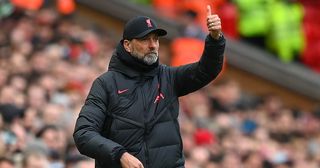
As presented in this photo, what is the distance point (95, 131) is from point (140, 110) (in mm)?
392

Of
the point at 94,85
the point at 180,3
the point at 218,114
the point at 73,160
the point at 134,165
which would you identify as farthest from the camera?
the point at 180,3

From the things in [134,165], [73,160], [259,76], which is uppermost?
[134,165]

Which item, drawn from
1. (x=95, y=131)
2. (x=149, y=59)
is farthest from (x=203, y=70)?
(x=95, y=131)

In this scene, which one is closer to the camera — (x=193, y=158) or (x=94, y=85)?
(x=94, y=85)

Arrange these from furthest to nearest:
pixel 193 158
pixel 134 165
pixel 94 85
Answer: pixel 193 158 < pixel 94 85 < pixel 134 165

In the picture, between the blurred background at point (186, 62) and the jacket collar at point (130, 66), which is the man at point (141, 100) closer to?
the jacket collar at point (130, 66)

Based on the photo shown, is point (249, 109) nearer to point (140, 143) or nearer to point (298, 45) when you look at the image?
point (298, 45)

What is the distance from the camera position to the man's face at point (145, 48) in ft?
28.2

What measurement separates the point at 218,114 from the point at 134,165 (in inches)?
307

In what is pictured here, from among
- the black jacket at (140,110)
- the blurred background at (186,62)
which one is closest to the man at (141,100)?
the black jacket at (140,110)

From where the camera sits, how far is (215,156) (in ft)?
46.3

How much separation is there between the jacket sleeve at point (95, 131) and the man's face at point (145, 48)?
320 millimetres

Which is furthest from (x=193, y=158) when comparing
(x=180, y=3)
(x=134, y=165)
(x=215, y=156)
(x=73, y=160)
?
(x=134, y=165)

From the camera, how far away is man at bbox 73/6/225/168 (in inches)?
335
